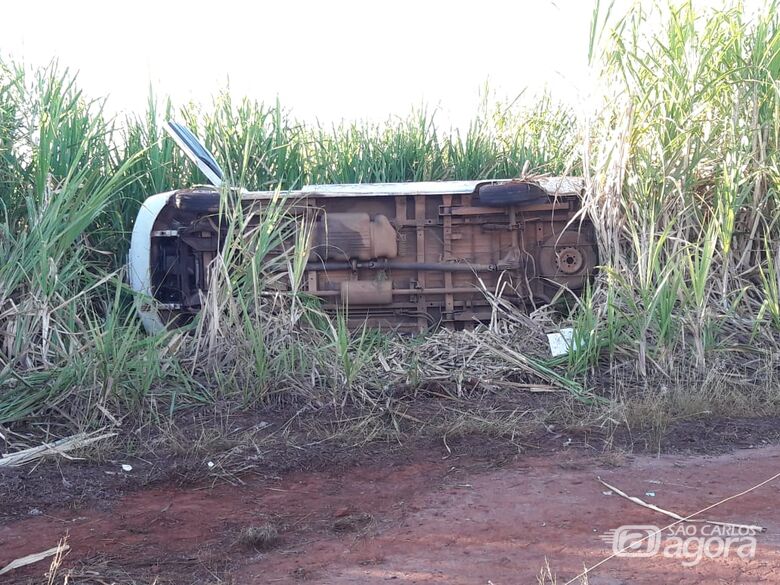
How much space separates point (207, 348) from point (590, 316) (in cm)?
250

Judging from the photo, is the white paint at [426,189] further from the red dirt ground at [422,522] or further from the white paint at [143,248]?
the red dirt ground at [422,522]

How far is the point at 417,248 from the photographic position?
21.8ft

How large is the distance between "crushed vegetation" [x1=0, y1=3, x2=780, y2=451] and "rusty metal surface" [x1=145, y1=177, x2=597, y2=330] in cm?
38

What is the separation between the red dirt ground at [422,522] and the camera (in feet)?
9.38

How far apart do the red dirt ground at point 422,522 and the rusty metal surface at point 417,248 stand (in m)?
2.45

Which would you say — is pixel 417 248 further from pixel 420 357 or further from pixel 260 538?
pixel 260 538

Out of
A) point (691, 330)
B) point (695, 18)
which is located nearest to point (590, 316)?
point (691, 330)

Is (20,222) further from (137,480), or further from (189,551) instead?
(189,551)

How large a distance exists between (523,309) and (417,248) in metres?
1.00

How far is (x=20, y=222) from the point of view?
5703 millimetres

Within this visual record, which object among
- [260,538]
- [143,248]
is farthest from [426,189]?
[260,538]

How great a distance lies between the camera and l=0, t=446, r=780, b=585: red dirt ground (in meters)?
2.86

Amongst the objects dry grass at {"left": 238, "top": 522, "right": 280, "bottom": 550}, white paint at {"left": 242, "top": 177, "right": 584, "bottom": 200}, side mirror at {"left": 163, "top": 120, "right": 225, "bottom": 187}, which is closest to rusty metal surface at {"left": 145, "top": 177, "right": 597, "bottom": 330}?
white paint at {"left": 242, "top": 177, "right": 584, "bottom": 200}

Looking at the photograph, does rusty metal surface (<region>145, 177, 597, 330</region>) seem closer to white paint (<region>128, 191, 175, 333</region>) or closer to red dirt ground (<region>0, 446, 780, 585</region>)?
white paint (<region>128, 191, 175, 333</region>)
